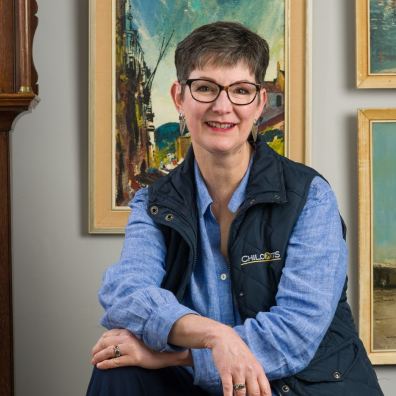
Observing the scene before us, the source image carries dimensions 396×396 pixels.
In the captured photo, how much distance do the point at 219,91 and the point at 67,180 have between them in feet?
3.33

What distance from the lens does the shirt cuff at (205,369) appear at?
5.42ft

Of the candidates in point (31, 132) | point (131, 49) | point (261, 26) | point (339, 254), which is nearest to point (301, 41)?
point (261, 26)

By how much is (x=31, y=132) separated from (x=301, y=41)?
927mm

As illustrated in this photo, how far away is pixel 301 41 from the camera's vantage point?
262 centimetres

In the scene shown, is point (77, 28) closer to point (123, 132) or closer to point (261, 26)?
point (123, 132)

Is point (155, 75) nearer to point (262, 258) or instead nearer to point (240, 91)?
point (240, 91)

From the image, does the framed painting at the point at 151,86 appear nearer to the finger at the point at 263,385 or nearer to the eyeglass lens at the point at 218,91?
the eyeglass lens at the point at 218,91

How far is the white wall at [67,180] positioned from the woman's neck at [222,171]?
830 millimetres

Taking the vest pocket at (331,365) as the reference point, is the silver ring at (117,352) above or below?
above

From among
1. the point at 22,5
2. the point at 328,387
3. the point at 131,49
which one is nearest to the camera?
the point at 328,387

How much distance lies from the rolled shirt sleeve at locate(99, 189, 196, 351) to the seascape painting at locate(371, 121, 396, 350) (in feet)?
3.34

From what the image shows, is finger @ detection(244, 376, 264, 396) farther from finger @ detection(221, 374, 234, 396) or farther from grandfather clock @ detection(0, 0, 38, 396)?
grandfather clock @ detection(0, 0, 38, 396)

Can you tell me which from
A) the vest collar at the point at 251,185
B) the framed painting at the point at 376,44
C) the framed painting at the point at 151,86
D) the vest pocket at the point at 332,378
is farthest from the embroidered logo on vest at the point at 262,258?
the framed painting at the point at 376,44

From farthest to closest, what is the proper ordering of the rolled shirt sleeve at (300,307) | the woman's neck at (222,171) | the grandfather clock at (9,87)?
the grandfather clock at (9,87), the woman's neck at (222,171), the rolled shirt sleeve at (300,307)
